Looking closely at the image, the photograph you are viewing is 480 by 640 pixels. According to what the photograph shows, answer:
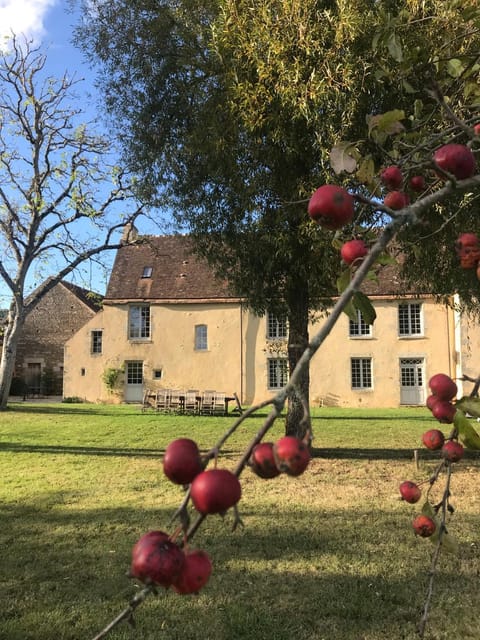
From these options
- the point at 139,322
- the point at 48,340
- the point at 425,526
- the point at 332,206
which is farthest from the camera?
the point at 48,340

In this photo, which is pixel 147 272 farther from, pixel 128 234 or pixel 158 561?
pixel 158 561

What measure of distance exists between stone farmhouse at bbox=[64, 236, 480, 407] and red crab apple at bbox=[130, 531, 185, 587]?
22.5 meters

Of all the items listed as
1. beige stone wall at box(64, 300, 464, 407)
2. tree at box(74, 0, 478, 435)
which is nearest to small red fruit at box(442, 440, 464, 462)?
tree at box(74, 0, 478, 435)

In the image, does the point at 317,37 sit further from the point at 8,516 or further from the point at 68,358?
the point at 68,358

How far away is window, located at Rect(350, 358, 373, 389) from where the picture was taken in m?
24.8

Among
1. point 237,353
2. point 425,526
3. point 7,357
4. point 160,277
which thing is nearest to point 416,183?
point 425,526

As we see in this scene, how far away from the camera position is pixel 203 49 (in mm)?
8336

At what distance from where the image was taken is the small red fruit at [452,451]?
1.33 m

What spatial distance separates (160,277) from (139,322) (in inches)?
106

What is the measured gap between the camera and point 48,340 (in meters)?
34.0

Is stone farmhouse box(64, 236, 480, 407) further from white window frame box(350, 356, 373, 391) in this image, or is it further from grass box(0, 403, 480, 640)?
grass box(0, 403, 480, 640)

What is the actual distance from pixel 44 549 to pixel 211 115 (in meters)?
6.35

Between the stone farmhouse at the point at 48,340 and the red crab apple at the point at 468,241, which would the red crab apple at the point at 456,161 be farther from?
the stone farmhouse at the point at 48,340

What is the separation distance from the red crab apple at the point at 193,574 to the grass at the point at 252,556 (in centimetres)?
316
